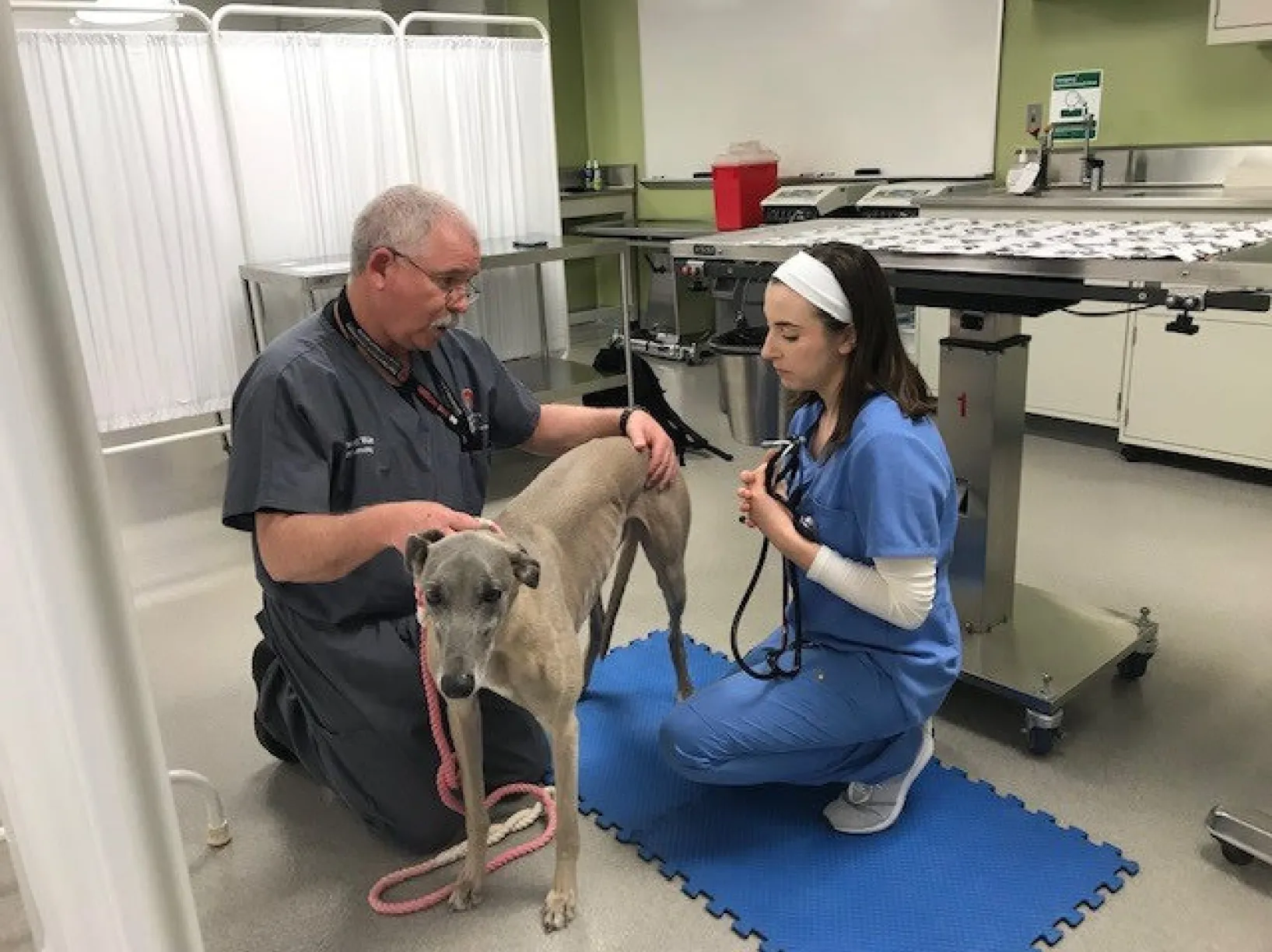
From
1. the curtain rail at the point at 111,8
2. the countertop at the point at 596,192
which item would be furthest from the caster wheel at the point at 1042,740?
the countertop at the point at 596,192

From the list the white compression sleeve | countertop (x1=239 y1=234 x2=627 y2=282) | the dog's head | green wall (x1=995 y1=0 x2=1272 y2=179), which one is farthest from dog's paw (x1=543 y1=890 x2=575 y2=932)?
green wall (x1=995 y1=0 x2=1272 y2=179)

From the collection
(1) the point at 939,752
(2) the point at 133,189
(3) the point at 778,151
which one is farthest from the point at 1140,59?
(2) the point at 133,189

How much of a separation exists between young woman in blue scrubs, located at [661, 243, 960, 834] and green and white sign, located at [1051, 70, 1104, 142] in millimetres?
3426

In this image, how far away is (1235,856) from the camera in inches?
78.7

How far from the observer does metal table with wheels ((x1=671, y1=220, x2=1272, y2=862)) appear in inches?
77.3

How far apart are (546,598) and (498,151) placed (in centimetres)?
330

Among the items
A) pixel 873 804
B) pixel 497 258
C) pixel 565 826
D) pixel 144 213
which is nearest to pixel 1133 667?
pixel 873 804

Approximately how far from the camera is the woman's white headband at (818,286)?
6.19ft

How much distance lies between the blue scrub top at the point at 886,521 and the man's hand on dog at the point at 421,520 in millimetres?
677

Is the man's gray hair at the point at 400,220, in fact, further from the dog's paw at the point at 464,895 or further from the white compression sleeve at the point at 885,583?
the dog's paw at the point at 464,895

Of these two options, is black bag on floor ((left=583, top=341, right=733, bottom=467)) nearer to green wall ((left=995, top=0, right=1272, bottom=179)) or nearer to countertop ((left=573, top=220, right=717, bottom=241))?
countertop ((left=573, top=220, right=717, bottom=241))

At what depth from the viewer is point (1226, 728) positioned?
7.98ft

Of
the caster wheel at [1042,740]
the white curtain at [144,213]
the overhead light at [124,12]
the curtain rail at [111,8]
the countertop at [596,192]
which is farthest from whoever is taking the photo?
the countertop at [596,192]

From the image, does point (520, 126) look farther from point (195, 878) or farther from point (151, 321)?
point (195, 878)
